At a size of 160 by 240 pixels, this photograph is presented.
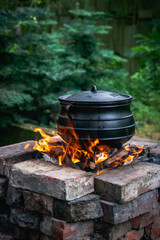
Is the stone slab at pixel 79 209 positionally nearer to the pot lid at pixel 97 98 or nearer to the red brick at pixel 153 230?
the red brick at pixel 153 230

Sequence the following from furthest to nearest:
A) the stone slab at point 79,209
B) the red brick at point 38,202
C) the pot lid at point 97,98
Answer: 1. the pot lid at point 97,98
2. the red brick at point 38,202
3. the stone slab at point 79,209

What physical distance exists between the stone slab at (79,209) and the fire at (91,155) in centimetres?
29

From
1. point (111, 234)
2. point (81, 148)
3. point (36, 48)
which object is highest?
point (36, 48)

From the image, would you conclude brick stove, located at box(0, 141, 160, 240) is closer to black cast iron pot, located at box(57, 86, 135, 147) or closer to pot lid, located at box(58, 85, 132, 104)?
black cast iron pot, located at box(57, 86, 135, 147)

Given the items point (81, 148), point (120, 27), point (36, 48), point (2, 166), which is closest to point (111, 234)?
point (81, 148)

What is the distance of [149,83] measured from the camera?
7.67 meters

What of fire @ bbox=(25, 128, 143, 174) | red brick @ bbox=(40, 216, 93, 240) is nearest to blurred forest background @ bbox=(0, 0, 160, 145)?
fire @ bbox=(25, 128, 143, 174)

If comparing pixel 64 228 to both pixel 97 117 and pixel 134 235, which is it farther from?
pixel 97 117

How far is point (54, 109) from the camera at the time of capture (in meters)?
5.47

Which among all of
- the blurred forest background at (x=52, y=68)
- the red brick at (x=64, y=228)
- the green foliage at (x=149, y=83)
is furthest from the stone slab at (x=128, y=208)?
the green foliage at (x=149, y=83)

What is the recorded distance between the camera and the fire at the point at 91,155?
2543 millimetres

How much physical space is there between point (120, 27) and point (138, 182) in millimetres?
7227

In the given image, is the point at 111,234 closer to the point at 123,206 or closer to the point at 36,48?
the point at 123,206

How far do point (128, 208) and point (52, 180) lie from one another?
0.57m
